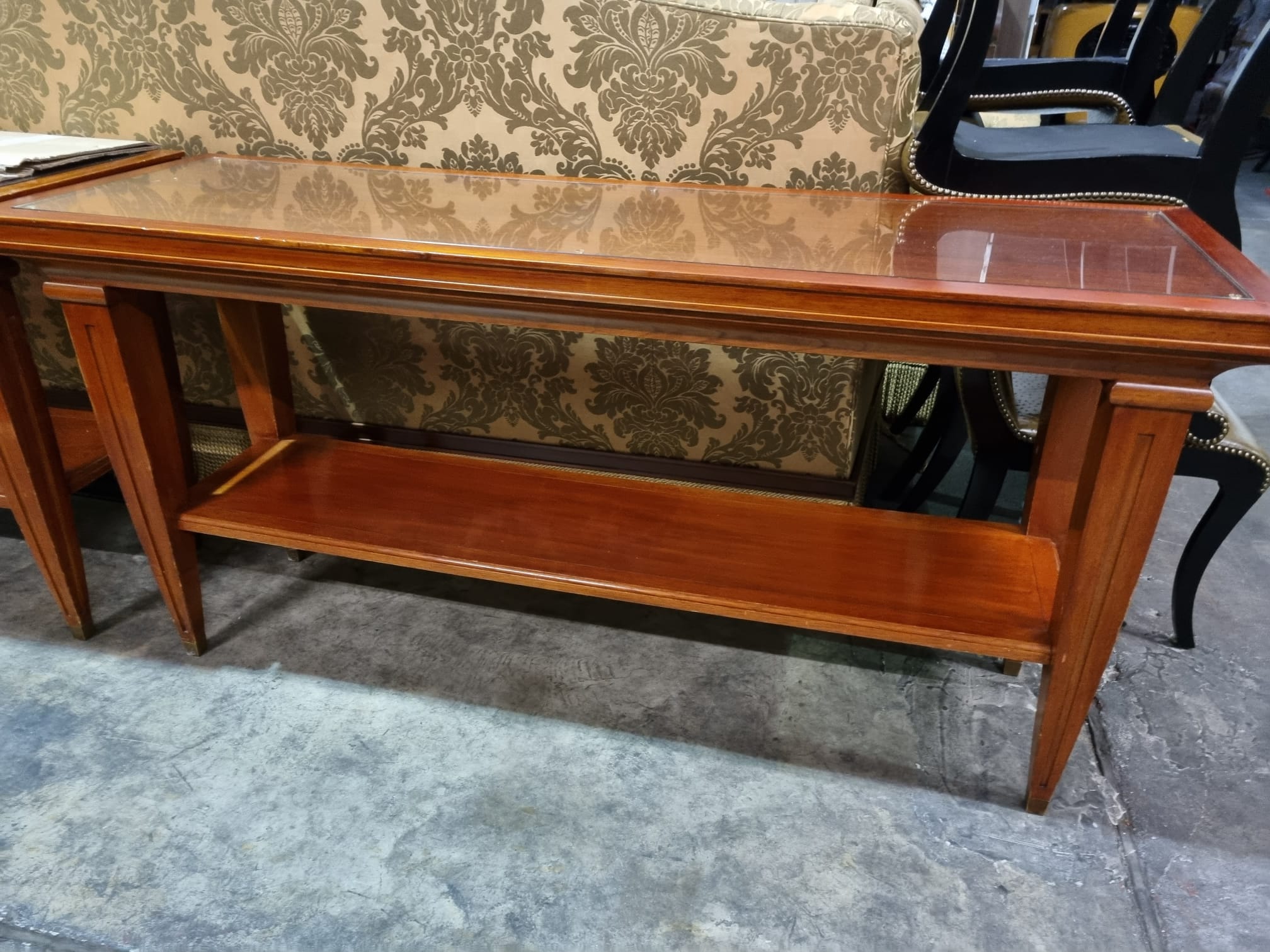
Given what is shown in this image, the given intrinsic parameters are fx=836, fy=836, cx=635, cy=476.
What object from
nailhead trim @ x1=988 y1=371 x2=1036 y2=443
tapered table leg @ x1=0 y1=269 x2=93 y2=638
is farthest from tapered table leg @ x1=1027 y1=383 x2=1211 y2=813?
tapered table leg @ x1=0 y1=269 x2=93 y2=638

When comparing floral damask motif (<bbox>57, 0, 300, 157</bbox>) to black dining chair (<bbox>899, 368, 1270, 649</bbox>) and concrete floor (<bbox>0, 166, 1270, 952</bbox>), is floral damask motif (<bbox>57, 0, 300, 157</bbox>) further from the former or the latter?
black dining chair (<bbox>899, 368, 1270, 649</bbox>)

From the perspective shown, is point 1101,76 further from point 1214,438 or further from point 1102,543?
point 1102,543

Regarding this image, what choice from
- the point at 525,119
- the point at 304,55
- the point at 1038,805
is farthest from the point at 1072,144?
the point at 304,55

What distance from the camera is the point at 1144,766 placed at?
1245mm

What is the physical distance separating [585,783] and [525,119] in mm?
1051

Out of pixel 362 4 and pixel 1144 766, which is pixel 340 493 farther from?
pixel 1144 766

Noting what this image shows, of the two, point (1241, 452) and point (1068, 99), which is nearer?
point (1241, 452)

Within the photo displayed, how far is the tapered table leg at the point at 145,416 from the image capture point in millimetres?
1162

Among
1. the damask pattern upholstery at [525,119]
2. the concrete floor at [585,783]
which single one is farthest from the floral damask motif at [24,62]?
the concrete floor at [585,783]

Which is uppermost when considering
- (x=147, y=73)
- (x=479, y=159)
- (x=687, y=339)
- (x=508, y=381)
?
(x=147, y=73)

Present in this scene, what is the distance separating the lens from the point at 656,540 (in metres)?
1.30

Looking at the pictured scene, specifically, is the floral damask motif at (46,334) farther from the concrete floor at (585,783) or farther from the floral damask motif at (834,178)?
the floral damask motif at (834,178)

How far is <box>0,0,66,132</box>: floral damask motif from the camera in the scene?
1459 mm

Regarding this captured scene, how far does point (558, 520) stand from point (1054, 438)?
76 centimetres
